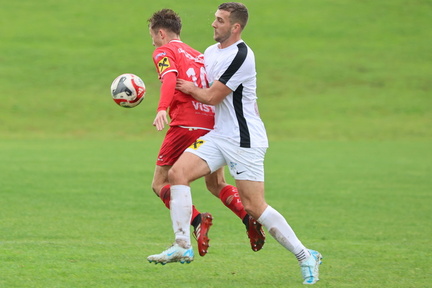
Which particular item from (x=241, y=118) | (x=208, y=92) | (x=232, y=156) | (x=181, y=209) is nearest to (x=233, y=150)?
(x=232, y=156)

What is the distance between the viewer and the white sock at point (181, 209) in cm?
724

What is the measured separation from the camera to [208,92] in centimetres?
728

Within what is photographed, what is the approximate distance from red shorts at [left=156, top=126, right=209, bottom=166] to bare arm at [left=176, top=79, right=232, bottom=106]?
52 cm

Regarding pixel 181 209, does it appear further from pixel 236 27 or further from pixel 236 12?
pixel 236 12

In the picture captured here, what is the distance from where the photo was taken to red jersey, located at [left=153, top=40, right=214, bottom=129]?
25.0 feet

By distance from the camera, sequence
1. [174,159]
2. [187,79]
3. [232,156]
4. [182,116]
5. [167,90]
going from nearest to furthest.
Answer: [167,90]
[232,156]
[187,79]
[182,116]
[174,159]

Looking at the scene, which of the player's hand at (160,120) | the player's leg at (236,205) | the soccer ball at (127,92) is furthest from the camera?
the player's leg at (236,205)

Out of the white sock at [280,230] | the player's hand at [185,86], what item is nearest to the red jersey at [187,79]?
the player's hand at [185,86]

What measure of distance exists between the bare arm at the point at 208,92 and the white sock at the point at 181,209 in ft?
2.60

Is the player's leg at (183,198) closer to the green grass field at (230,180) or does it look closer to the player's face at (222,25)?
the green grass field at (230,180)

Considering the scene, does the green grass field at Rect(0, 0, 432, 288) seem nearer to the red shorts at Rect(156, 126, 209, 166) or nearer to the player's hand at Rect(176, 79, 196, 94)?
the red shorts at Rect(156, 126, 209, 166)

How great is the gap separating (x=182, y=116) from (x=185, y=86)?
1.49 ft

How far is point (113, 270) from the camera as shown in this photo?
24.9 ft

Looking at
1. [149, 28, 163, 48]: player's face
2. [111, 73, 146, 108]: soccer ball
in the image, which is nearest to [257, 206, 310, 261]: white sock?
[111, 73, 146, 108]: soccer ball
